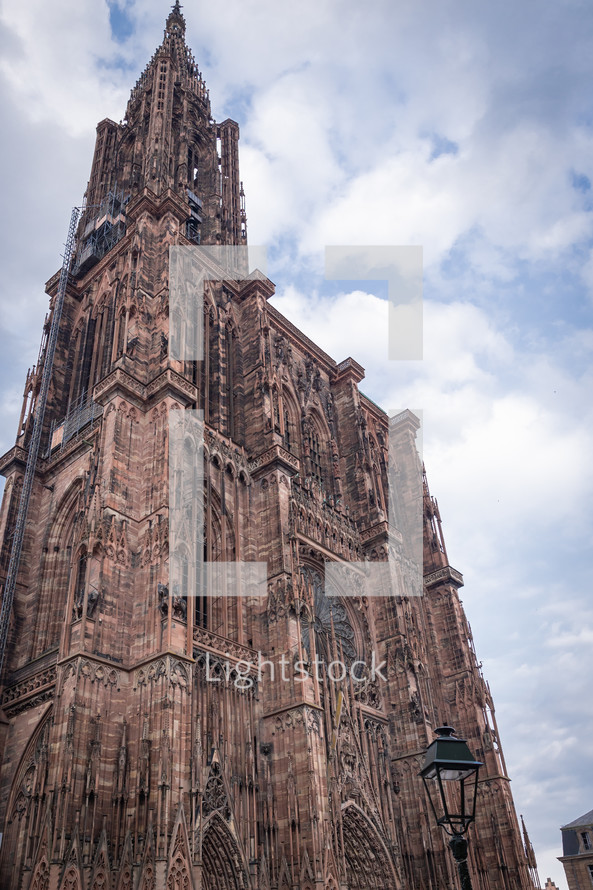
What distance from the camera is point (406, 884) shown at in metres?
24.1

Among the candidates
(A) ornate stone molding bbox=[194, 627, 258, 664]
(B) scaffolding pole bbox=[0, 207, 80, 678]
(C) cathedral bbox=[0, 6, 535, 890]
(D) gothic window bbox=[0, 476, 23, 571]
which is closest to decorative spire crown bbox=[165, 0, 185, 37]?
(C) cathedral bbox=[0, 6, 535, 890]

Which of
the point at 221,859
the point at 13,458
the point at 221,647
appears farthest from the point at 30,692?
the point at 13,458

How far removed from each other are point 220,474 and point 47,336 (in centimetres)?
1153

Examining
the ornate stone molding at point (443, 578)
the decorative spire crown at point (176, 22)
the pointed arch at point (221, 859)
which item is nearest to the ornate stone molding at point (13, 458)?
the pointed arch at point (221, 859)

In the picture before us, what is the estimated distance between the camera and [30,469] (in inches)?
1054

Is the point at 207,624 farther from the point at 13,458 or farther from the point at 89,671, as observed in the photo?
the point at 13,458

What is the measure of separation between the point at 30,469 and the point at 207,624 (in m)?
9.30

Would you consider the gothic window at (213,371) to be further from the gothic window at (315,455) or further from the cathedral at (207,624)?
the gothic window at (315,455)

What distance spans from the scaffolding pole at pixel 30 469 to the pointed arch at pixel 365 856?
12076 millimetres

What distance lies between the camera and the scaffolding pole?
23906mm

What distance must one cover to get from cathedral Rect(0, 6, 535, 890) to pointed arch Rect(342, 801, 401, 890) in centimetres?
7

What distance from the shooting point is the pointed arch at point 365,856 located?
23219 mm

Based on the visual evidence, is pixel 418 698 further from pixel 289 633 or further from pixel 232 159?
pixel 232 159

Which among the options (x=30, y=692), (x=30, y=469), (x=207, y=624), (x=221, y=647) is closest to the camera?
(x=30, y=692)
